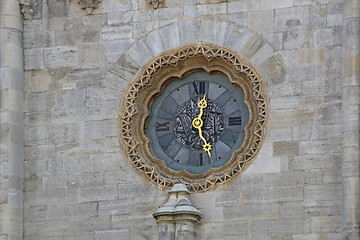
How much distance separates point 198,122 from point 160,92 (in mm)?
1074

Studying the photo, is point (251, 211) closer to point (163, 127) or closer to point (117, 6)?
point (163, 127)

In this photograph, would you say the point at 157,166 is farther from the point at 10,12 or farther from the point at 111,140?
the point at 10,12

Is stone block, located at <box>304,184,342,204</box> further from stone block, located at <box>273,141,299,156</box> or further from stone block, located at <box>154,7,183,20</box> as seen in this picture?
stone block, located at <box>154,7,183,20</box>

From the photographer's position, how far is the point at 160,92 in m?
25.5

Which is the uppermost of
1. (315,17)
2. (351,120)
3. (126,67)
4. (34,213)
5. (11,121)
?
(315,17)

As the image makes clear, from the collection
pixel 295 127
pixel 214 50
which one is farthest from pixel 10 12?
pixel 295 127

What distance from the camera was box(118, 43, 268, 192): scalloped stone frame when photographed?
2445cm

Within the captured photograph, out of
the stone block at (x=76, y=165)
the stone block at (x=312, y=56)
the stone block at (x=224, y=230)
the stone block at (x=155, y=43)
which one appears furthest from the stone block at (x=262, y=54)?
the stone block at (x=76, y=165)

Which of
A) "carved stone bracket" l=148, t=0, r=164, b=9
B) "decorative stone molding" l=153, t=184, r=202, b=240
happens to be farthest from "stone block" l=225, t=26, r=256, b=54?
"decorative stone molding" l=153, t=184, r=202, b=240

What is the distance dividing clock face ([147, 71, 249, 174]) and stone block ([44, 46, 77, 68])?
1981 mm

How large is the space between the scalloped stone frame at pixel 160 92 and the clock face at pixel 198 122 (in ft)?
0.57

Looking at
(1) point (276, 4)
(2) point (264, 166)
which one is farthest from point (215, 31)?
(2) point (264, 166)

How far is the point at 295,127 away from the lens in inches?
951

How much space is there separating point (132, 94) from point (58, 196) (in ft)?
8.39
